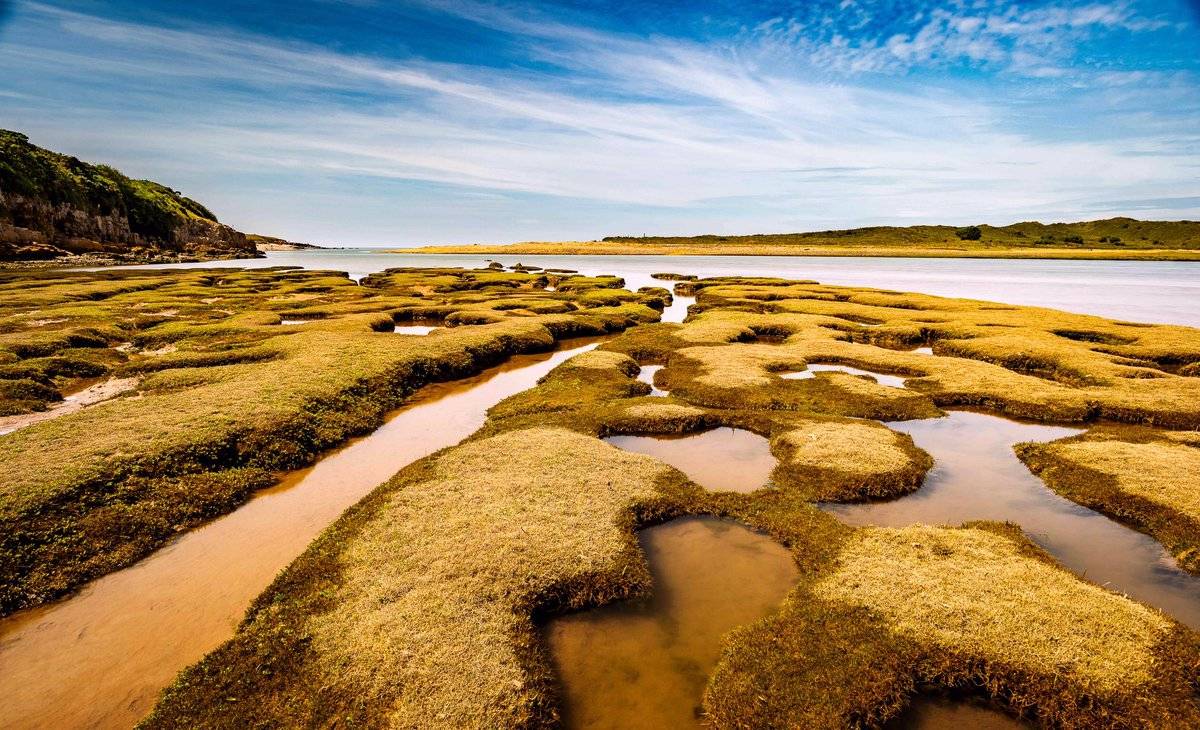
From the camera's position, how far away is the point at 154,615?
11.2m

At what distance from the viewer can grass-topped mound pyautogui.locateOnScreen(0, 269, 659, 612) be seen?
43.6 feet

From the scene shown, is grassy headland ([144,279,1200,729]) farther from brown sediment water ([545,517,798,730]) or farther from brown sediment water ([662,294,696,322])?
brown sediment water ([662,294,696,322])

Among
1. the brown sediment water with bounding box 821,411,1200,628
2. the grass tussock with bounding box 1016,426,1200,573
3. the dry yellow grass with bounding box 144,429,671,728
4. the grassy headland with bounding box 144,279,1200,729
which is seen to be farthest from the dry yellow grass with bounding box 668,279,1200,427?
the dry yellow grass with bounding box 144,429,671,728

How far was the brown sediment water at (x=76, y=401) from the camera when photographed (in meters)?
21.0

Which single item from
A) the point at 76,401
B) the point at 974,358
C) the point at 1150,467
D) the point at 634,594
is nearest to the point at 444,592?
the point at 634,594

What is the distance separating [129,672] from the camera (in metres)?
9.68

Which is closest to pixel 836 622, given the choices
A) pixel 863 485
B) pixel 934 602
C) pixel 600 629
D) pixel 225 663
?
pixel 934 602

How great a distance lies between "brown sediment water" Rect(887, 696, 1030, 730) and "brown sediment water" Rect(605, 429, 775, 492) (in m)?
7.88

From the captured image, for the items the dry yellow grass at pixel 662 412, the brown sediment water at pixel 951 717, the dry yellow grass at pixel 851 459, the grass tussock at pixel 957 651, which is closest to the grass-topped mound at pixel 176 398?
the dry yellow grass at pixel 662 412

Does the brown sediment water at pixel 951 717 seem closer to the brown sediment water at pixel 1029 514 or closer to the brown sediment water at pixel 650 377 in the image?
the brown sediment water at pixel 1029 514

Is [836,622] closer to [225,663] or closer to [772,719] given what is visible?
[772,719]

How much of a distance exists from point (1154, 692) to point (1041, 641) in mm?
1469

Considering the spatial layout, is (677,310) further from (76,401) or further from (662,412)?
(76,401)

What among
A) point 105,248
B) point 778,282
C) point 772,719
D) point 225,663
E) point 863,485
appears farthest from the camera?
point 105,248
